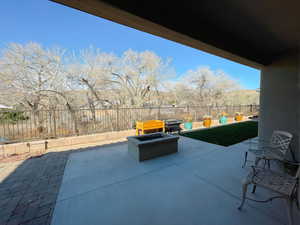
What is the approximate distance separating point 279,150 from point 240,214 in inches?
71.4

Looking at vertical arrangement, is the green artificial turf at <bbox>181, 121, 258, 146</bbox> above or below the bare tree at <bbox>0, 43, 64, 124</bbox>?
below

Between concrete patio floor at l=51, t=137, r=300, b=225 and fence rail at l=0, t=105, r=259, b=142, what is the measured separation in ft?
7.91

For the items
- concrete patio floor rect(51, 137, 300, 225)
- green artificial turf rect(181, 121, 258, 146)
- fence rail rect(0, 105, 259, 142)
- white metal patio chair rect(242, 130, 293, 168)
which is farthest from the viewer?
green artificial turf rect(181, 121, 258, 146)

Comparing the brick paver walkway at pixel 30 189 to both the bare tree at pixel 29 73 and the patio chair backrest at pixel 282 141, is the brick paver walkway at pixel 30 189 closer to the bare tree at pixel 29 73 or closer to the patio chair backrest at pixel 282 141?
the bare tree at pixel 29 73

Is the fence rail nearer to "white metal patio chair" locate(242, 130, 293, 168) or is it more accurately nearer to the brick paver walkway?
the brick paver walkway

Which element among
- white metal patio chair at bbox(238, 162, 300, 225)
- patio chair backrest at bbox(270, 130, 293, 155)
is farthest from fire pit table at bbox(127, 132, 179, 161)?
patio chair backrest at bbox(270, 130, 293, 155)

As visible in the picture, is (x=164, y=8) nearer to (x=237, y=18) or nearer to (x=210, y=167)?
(x=237, y=18)

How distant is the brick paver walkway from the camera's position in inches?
64.7

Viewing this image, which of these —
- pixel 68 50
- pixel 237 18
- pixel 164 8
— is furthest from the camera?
pixel 68 50

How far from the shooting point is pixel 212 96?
1462cm

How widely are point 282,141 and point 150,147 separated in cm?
277

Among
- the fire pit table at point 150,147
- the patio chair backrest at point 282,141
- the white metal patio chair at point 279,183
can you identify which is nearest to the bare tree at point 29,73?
the fire pit table at point 150,147

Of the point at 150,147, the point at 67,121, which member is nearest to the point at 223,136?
the point at 150,147

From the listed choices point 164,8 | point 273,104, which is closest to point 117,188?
point 164,8
